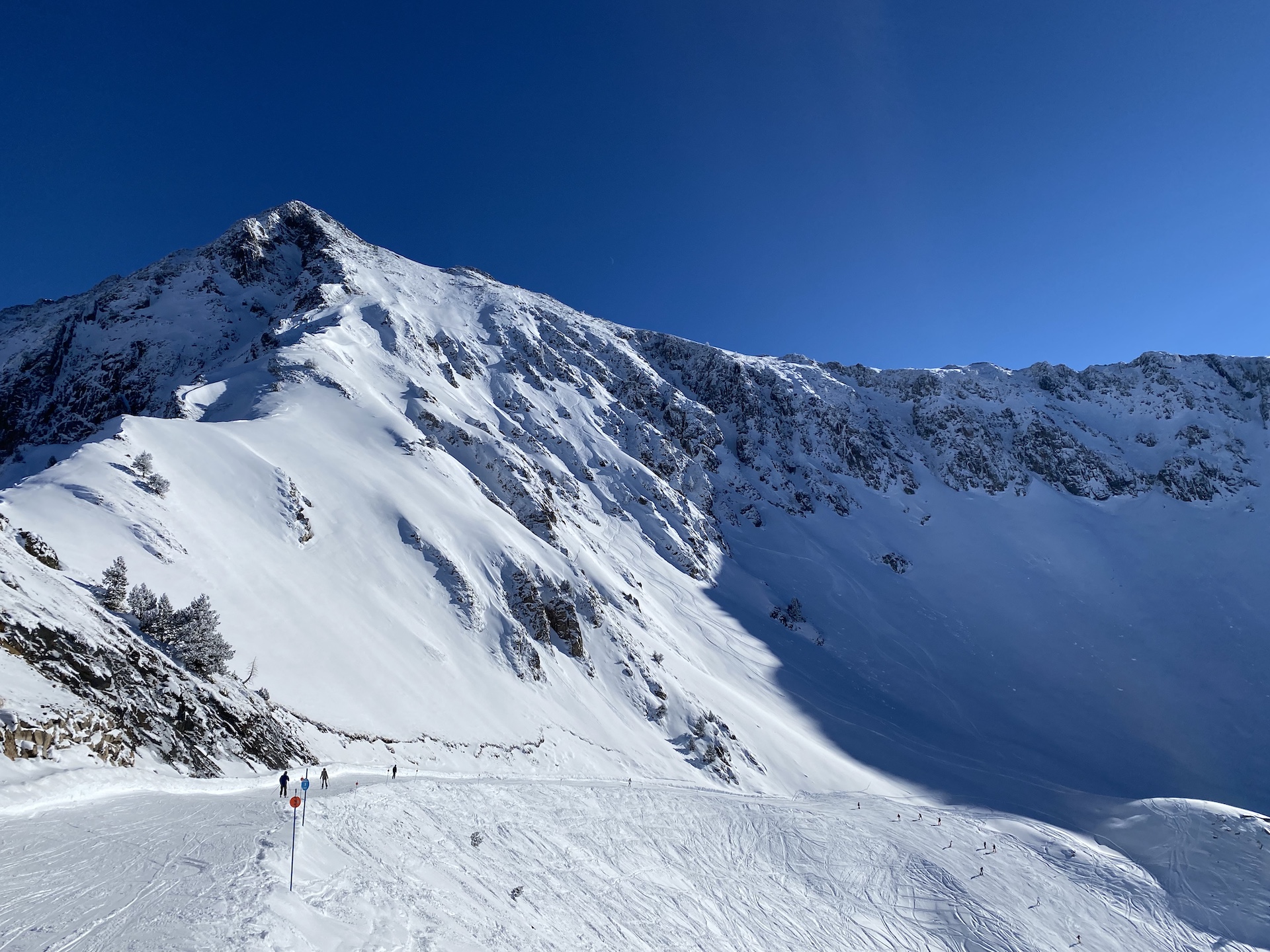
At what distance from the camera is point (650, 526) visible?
236 ft

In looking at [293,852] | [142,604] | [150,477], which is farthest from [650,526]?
[293,852]

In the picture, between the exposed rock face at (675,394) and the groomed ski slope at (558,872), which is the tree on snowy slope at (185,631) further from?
the exposed rock face at (675,394)

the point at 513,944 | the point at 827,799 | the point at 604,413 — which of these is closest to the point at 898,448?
the point at 604,413

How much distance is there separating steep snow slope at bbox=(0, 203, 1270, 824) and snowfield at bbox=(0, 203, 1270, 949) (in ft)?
1.25

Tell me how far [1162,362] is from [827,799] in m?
128

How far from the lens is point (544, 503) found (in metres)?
55.6

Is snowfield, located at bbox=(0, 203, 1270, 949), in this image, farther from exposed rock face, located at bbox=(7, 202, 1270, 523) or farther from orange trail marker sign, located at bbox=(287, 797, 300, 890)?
exposed rock face, located at bbox=(7, 202, 1270, 523)

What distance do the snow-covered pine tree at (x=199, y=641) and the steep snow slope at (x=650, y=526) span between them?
251cm

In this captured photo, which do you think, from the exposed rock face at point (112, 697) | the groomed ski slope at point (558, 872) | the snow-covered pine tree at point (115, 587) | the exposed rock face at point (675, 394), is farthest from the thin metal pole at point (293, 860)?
the exposed rock face at point (675, 394)

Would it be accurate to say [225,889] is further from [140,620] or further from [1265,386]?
[1265,386]

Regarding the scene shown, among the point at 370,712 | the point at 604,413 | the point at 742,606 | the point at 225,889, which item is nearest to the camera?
the point at 225,889

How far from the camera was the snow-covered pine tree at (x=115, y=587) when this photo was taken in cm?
1734

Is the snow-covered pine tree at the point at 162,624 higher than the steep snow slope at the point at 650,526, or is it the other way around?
the steep snow slope at the point at 650,526

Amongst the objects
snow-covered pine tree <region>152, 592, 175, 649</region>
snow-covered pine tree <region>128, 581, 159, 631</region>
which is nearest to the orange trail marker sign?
snow-covered pine tree <region>152, 592, 175, 649</region>
